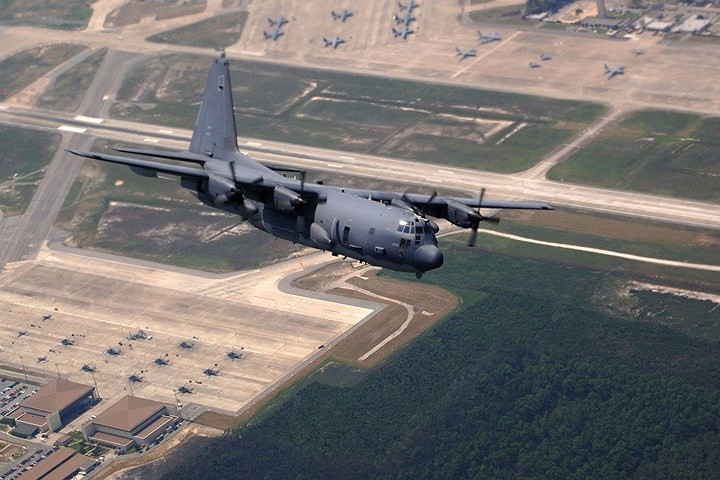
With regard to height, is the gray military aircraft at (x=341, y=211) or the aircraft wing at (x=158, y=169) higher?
the aircraft wing at (x=158, y=169)

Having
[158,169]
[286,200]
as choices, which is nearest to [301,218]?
[286,200]

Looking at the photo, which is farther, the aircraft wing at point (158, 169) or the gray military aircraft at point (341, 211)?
the aircraft wing at point (158, 169)

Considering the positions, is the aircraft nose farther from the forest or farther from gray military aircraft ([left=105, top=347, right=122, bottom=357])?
gray military aircraft ([left=105, top=347, right=122, bottom=357])

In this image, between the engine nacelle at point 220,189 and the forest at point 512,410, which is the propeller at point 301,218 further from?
the forest at point 512,410

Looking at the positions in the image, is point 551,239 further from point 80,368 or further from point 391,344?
point 80,368

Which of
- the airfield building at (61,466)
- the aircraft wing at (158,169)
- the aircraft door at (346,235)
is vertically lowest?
the airfield building at (61,466)

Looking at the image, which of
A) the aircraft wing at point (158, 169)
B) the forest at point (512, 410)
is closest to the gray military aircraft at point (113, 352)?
the forest at point (512, 410)

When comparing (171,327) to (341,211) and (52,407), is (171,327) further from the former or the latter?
(341,211)

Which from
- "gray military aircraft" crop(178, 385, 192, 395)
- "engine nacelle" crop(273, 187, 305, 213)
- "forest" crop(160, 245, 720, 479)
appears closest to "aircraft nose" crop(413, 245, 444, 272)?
"engine nacelle" crop(273, 187, 305, 213)
